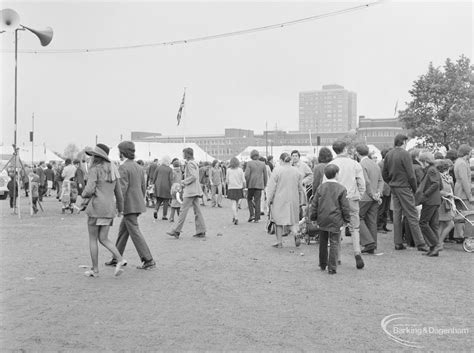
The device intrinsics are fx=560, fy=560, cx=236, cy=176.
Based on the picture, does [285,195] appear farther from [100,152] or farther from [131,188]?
[100,152]

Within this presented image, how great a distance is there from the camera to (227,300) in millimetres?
6715

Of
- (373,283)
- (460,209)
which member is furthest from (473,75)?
(373,283)

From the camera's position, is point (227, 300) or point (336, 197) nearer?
point (227, 300)

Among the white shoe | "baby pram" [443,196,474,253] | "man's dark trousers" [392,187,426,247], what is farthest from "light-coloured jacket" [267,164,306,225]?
the white shoe

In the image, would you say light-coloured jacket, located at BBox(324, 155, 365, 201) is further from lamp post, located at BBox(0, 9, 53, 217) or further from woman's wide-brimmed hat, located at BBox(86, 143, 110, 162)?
lamp post, located at BBox(0, 9, 53, 217)

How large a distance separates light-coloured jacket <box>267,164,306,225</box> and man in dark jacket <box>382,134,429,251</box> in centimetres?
183

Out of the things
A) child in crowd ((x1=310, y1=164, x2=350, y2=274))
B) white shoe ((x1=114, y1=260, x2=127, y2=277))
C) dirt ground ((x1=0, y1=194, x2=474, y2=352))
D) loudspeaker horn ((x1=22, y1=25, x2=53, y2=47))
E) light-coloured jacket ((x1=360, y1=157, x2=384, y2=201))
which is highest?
loudspeaker horn ((x1=22, y1=25, x2=53, y2=47))

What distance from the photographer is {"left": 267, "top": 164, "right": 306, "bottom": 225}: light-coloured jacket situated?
11094 mm

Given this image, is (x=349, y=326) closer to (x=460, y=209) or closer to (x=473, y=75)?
(x=460, y=209)

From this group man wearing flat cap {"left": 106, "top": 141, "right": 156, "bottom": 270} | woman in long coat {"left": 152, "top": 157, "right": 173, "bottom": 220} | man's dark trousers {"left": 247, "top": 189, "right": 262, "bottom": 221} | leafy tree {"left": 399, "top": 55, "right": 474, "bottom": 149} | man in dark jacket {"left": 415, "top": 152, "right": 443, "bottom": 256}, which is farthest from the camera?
leafy tree {"left": 399, "top": 55, "right": 474, "bottom": 149}

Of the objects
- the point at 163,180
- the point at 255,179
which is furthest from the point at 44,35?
the point at 255,179

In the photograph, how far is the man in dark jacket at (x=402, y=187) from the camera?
35.1 ft

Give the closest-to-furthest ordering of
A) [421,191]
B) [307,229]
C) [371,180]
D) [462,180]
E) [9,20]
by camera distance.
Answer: [421,191] < [371,180] < [462,180] < [307,229] < [9,20]

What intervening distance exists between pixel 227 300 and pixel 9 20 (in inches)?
439
